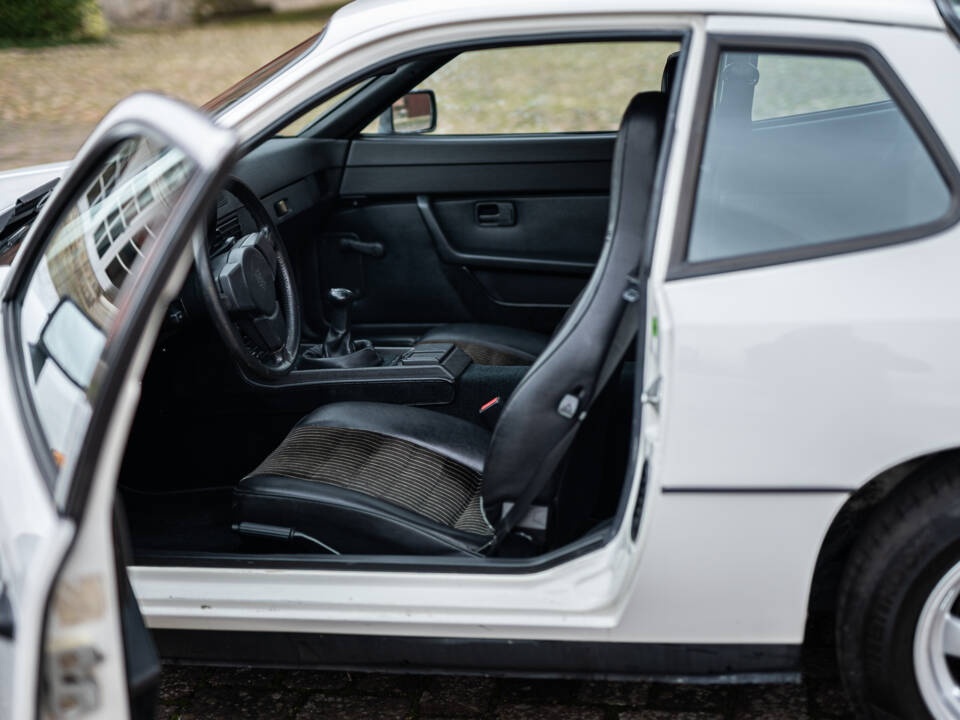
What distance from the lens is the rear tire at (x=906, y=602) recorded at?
5.97 feet

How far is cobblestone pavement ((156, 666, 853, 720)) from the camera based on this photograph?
7.53 feet

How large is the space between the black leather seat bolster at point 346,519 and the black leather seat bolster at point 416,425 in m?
0.30

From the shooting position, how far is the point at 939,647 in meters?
1.92

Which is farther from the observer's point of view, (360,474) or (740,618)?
(360,474)

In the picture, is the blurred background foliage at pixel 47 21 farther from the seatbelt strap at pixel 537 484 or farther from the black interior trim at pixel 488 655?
the seatbelt strap at pixel 537 484

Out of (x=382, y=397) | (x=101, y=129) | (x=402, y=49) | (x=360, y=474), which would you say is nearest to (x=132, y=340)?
(x=101, y=129)

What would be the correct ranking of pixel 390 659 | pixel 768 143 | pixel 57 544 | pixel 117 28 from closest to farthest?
1. pixel 57 544
2. pixel 768 143
3. pixel 390 659
4. pixel 117 28

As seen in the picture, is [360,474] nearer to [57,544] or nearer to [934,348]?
[57,544]

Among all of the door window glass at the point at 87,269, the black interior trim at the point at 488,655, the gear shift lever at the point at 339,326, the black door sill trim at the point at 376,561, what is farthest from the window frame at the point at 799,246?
the gear shift lever at the point at 339,326

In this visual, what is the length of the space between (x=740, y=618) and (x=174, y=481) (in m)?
1.70

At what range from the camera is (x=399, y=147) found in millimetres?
3654

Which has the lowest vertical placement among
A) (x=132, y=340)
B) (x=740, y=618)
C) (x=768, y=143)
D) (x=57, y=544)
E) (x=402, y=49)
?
(x=740, y=618)

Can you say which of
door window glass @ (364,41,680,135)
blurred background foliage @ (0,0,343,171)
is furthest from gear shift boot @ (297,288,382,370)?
blurred background foliage @ (0,0,343,171)

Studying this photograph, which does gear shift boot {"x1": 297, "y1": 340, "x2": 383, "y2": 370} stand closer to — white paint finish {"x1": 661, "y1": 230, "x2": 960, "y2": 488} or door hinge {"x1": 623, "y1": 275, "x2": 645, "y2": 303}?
door hinge {"x1": 623, "y1": 275, "x2": 645, "y2": 303}
